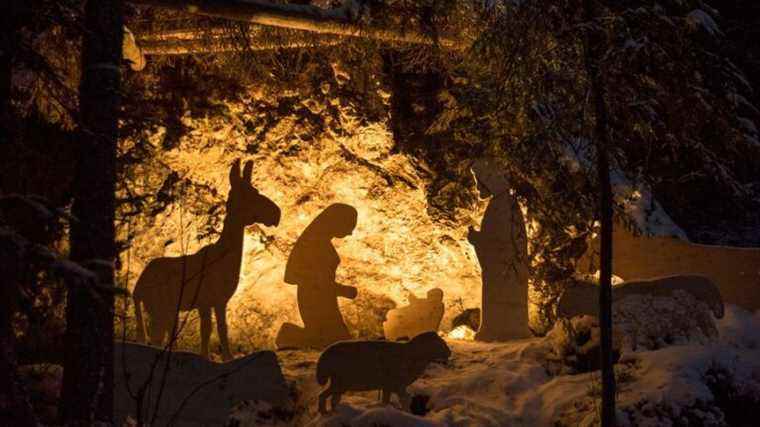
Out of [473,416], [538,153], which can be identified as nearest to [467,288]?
[473,416]

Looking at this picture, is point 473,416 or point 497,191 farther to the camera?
point 497,191

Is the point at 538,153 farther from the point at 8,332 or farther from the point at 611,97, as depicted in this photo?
the point at 8,332

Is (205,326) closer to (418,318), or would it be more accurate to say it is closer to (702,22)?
(418,318)

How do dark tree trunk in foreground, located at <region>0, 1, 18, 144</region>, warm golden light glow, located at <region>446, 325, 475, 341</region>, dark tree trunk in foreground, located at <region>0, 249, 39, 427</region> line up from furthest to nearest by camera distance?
warm golden light glow, located at <region>446, 325, 475, 341</region> < dark tree trunk in foreground, located at <region>0, 1, 18, 144</region> < dark tree trunk in foreground, located at <region>0, 249, 39, 427</region>

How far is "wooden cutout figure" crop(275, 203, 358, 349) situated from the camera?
28.7ft

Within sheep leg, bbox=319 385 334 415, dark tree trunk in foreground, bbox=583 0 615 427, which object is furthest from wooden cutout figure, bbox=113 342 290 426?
Answer: dark tree trunk in foreground, bbox=583 0 615 427

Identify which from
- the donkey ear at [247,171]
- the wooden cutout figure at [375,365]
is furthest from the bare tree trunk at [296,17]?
the wooden cutout figure at [375,365]

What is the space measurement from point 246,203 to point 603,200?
3825 millimetres

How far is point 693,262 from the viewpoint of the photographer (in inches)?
406

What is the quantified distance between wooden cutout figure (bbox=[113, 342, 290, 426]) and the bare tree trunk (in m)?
3.20

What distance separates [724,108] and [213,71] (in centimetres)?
686

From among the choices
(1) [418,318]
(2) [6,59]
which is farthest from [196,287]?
(2) [6,59]

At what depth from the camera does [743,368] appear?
293 inches

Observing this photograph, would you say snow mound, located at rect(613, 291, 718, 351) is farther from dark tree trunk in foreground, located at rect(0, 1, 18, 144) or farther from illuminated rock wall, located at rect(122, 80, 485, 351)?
dark tree trunk in foreground, located at rect(0, 1, 18, 144)
